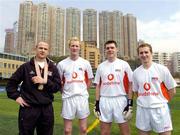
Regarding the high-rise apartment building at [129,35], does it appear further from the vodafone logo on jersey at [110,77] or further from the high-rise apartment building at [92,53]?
the vodafone logo on jersey at [110,77]

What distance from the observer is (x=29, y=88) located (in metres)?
4.59

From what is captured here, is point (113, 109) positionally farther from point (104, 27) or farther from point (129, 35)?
point (129, 35)

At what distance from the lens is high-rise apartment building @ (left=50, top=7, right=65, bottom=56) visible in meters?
77.1

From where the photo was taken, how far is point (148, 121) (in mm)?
4527

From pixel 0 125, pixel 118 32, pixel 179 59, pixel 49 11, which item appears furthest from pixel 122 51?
pixel 0 125

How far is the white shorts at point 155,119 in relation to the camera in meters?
4.46

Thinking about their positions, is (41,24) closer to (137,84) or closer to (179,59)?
(179,59)

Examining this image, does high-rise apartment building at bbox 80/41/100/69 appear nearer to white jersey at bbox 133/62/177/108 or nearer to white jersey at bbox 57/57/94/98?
white jersey at bbox 57/57/94/98

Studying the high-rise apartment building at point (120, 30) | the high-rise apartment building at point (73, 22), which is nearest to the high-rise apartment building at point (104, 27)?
the high-rise apartment building at point (120, 30)

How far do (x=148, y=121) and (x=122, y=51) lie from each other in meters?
79.0

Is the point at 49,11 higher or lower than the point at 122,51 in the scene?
higher

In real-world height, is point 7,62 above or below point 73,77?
above

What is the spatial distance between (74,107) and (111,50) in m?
1.24

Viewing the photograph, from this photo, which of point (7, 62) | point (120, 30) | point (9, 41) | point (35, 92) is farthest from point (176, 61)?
point (35, 92)
